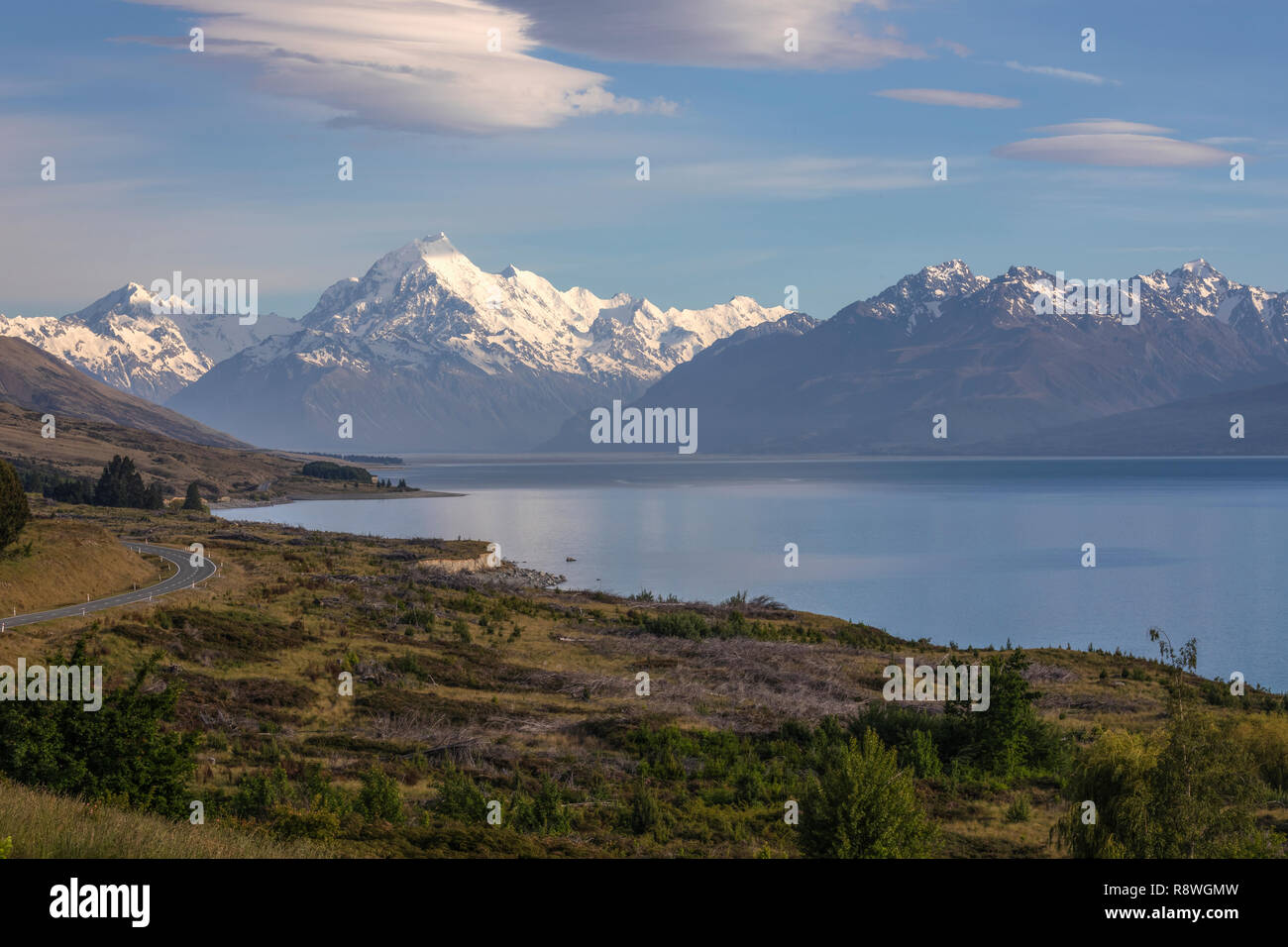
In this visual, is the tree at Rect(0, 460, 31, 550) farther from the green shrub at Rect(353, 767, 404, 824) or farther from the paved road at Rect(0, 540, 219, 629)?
the green shrub at Rect(353, 767, 404, 824)

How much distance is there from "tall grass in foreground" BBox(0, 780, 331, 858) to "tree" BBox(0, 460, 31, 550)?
33.0m

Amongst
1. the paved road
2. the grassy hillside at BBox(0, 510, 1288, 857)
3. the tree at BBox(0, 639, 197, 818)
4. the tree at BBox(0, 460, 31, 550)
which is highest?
the tree at BBox(0, 460, 31, 550)

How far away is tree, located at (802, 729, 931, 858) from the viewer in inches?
765

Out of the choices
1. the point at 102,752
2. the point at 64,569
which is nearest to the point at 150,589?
the point at 64,569

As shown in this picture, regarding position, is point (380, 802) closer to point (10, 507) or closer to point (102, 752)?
point (102, 752)

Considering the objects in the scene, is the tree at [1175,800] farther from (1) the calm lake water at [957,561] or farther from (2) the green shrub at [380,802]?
(1) the calm lake water at [957,561]

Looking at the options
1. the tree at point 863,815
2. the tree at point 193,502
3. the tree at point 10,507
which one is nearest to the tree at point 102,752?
the tree at point 863,815

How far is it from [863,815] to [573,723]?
16936 mm

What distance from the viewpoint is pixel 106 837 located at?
44.1ft

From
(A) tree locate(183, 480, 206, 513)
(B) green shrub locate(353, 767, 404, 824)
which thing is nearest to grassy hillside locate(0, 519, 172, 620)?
(B) green shrub locate(353, 767, 404, 824)

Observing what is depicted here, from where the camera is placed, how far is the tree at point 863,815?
765 inches

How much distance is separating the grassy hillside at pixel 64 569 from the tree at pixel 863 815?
33.6m
